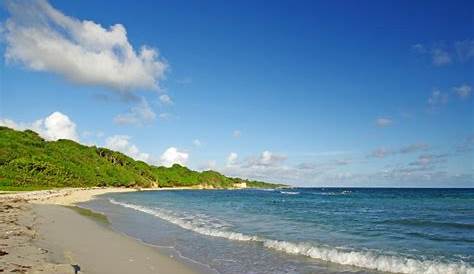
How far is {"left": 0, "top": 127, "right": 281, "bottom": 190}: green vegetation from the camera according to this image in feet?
255

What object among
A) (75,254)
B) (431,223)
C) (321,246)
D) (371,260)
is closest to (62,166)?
(431,223)

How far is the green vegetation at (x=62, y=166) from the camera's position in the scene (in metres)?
77.8

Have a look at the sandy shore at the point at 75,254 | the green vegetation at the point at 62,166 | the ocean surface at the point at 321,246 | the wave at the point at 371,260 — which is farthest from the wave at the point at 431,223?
the green vegetation at the point at 62,166

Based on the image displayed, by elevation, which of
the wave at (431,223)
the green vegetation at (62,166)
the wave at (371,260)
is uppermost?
the green vegetation at (62,166)

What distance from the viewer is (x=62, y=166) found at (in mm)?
104125

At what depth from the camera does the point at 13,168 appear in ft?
254

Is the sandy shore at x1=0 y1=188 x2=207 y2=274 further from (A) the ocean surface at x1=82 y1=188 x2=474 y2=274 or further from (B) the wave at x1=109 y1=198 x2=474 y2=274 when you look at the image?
(B) the wave at x1=109 y1=198 x2=474 y2=274

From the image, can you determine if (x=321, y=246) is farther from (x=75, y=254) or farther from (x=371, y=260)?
(x=75, y=254)

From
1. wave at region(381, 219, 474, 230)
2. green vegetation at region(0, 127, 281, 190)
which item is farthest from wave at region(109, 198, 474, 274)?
green vegetation at region(0, 127, 281, 190)

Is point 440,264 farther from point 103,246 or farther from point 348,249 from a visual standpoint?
point 103,246

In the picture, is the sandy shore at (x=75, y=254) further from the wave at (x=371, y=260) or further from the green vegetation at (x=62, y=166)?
the green vegetation at (x=62, y=166)

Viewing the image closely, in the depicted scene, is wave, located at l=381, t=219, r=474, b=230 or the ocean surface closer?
the ocean surface

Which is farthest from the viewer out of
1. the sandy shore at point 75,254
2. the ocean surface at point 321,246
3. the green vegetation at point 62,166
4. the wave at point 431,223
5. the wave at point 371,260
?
the green vegetation at point 62,166

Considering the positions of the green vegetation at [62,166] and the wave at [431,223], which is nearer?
the wave at [431,223]
